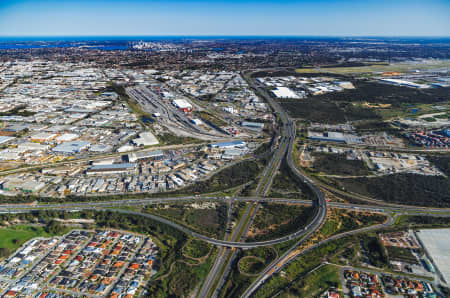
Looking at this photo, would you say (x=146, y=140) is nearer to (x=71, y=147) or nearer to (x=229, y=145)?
(x=71, y=147)

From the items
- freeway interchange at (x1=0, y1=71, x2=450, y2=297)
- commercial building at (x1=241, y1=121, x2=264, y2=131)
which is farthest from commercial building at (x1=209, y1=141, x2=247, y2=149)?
commercial building at (x1=241, y1=121, x2=264, y2=131)

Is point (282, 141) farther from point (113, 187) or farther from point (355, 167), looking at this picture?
point (113, 187)

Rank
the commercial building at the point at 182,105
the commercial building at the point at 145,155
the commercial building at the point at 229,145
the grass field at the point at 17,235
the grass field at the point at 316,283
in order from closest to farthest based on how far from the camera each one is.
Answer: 1. the grass field at the point at 316,283
2. the grass field at the point at 17,235
3. the commercial building at the point at 145,155
4. the commercial building at the point at 229,145
5. the commercial building at the point at 182,105

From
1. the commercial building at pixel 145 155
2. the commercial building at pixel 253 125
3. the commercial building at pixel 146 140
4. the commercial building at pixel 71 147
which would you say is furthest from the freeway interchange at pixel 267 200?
the commercial building at pixel 146 140

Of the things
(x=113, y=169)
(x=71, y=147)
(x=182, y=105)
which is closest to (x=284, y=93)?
(x=182, y=105)

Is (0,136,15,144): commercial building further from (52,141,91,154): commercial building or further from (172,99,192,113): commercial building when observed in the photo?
(172,99,192,113): commercial building

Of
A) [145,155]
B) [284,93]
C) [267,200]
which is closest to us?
[267,200]

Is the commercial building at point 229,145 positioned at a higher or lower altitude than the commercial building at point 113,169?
higher

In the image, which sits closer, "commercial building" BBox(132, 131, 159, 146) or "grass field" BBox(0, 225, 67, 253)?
"grass field" BBox(0, 225, 67, 253)

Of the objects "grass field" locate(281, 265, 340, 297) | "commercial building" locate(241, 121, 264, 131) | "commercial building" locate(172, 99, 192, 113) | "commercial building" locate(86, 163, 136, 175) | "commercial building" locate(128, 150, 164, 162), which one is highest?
"commercial building" locate(172, 99, 192, 113)

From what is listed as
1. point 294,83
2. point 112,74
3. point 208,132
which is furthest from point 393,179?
point 112,74

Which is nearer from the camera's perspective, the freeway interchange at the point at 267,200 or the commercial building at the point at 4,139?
the freeway interchange at the point at 267,200

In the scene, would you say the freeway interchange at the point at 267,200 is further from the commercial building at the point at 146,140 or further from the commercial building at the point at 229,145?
the commercial building at the point at 146,140
